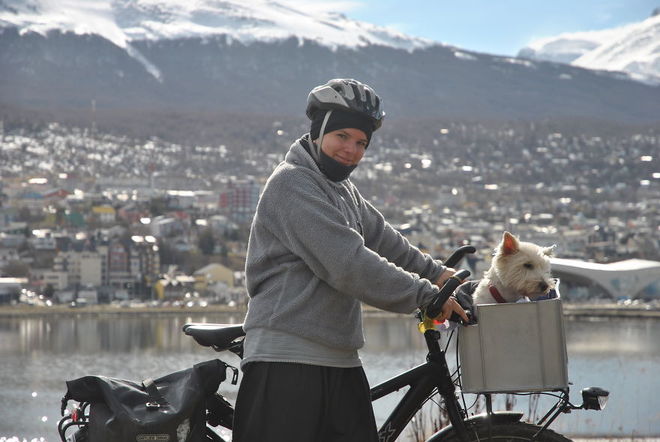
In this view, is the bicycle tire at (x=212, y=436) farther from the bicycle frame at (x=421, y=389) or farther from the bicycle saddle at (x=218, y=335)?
the bicycle frame at (x=421, y=389)

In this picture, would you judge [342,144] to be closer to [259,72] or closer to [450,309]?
[450,309]

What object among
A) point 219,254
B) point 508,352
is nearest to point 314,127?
point 508,352

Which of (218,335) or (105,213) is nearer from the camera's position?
(218,335)

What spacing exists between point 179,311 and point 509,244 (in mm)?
45509

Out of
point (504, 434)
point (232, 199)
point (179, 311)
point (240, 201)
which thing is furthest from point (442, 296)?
point (240, 201)

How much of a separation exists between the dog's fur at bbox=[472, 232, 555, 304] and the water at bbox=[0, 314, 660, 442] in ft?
10.7

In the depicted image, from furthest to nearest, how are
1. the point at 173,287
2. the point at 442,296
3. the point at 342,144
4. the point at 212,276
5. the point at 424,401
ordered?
the point at 212,276 → the point at 173,287 → the point at 424,401 → the point at 342,144 → the point at 442,296

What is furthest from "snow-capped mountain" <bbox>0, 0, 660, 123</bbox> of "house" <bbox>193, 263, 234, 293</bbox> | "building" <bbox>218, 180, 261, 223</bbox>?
"house" <bbox>193, 263, 234, 293</bbox>

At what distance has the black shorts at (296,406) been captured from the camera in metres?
2.23

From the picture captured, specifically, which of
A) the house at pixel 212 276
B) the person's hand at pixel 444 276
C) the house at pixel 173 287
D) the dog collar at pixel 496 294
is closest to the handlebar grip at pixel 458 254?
the person's hand at pixel 444 276

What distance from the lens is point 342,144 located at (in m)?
2.32

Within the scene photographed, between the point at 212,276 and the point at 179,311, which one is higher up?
the point at 212,276

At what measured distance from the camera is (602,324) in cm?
4222

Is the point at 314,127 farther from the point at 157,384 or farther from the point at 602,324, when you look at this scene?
the point at 602,324
